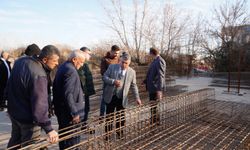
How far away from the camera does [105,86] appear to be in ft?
14.7

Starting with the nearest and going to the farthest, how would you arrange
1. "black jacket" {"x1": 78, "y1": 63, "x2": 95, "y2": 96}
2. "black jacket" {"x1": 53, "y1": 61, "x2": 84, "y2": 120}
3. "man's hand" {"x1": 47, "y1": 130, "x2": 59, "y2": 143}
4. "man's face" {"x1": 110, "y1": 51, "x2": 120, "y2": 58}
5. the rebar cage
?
"man's hand" {"x1": 47, "y1": 130, "x2": 59, "y2": 143}, "black jacket" {"x1": 53, "y1": 61, "x2": 84, "y2": 120}, the rebar cage, "black jacket" {"x1": 78, "y1": 63, "x2": 95, "y2": 96}, "man's face" {"x1": 110, "y1": 51, "x2": 120, "y2": 58}

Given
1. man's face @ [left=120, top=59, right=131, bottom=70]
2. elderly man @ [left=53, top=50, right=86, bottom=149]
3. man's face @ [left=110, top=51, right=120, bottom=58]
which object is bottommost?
elderly man @ [left=53, top=50, right=86, bottom=149]

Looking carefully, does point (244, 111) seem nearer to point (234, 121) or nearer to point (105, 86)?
point (234, 121)

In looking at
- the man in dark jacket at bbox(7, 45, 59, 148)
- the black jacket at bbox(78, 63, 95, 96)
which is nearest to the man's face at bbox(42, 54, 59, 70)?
A: the man in dark jacket at bbox(7, 45, 59, 148)

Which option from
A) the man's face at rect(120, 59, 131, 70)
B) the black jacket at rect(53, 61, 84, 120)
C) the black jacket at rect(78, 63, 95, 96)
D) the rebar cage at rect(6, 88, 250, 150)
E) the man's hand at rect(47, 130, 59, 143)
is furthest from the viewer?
the black jacket at rect(78, 63, 95, 96)

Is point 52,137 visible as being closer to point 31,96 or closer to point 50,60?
point 31,96

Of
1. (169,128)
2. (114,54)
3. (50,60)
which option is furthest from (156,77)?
A: (50,60)

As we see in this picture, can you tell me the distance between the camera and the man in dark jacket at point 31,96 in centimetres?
245

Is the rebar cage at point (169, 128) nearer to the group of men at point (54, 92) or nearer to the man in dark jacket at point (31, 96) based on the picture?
the group of men at point (54, 92)

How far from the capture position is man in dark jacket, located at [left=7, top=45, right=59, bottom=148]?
2.45 meters

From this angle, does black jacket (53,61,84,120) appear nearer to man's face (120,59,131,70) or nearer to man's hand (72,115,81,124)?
man's hand (72,115,81,124)

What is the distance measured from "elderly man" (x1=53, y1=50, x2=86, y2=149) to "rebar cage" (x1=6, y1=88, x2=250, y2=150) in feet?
0.52

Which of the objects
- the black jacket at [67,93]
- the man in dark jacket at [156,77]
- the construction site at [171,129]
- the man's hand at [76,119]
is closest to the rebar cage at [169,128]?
the construction site at [171,129]

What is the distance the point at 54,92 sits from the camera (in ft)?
10.9
